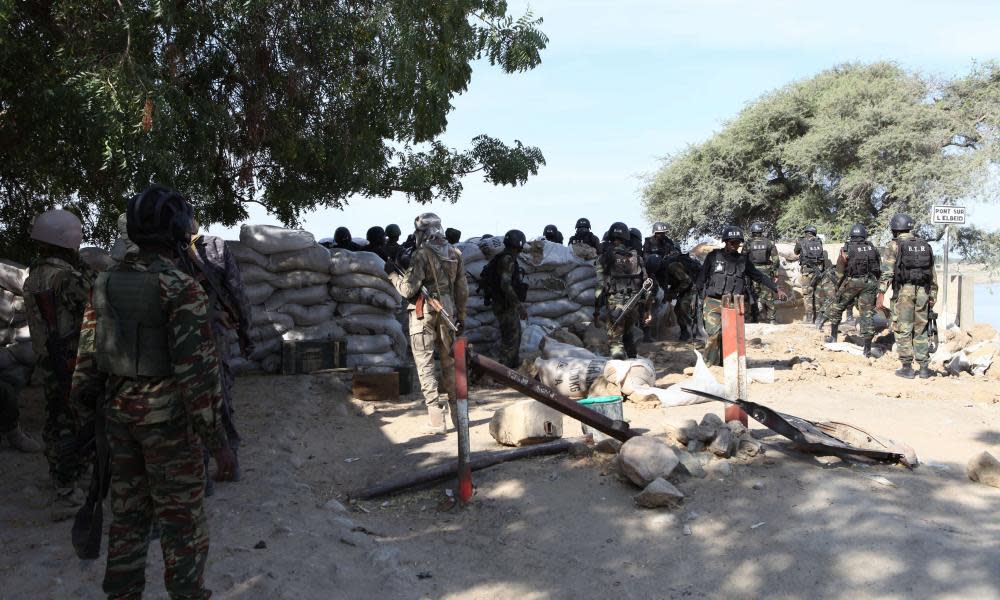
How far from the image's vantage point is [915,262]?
8469 mm

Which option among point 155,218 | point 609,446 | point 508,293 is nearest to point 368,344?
point 508,293

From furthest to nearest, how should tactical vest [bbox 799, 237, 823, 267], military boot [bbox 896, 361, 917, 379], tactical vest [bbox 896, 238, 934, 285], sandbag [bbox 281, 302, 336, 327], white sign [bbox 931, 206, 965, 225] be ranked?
1. tactical vest [bbox 799, 237, 823, 267]
2. white sign [bbox 931, 206, 965, 225]
3. military boot [bbox 896, 361, 917, 379]
4. tactical vest [bbox 896, 238, 934, 285]
5. sandbag [bbox 281, 302, 336, 327]

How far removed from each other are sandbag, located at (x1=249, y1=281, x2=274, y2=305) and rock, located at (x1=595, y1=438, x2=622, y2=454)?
400 centimetres

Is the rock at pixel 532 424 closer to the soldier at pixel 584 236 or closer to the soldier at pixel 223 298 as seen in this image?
the soldier at pixel 223 298

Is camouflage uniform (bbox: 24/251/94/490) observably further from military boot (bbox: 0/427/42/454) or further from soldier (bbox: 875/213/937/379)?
soldier (bbox: 875/213/937/379)

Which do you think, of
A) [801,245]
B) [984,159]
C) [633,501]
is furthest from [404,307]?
[984,159]

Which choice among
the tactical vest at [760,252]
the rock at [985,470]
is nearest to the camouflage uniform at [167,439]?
the rock at [985,470]

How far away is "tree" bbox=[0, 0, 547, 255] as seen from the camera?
5465 millimetres

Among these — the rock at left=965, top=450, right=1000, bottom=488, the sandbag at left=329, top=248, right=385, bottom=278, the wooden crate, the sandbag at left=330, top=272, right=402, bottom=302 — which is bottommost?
the rock at left=965, top=450, right=1000, bottom=488

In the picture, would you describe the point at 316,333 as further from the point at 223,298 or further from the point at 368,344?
the point at 223,298

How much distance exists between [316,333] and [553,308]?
3409mm

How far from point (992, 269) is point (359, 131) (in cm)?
1831

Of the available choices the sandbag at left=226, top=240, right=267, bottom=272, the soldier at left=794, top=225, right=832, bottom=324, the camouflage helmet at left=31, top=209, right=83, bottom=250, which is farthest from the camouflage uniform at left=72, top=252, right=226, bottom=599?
the soldier at left=794, top=225, right=832, bottom=324

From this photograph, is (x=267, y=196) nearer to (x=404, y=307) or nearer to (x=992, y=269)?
(x=404, y=307)
